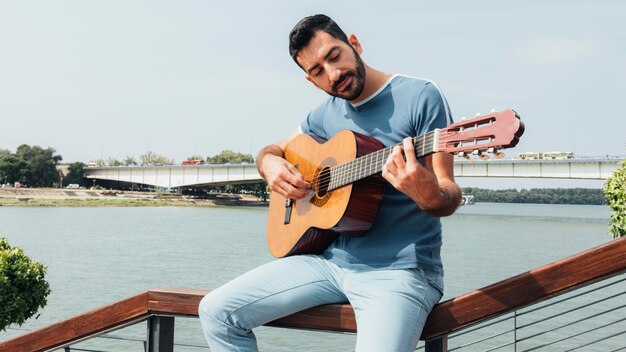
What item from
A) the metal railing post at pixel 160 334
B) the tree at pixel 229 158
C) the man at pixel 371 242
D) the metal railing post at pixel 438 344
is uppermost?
the tree at pixel 229 158

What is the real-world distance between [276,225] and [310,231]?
1.26 ft

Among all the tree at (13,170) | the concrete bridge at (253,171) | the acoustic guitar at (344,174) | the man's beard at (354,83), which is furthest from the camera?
the tree at (13,170)

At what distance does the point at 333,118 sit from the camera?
2.47 meters

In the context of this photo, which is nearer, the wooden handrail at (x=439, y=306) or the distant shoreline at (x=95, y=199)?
the wooden handrail at (x=439, y=306)

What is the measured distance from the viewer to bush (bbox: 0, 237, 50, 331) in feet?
29.0

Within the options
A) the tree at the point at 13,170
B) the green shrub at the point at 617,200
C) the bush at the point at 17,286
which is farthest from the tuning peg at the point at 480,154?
the tree at the point at 13,170

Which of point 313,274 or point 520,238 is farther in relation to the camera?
point 520,238

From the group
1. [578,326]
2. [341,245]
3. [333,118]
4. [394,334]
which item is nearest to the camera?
[394,334]

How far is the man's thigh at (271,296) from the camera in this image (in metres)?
2.09

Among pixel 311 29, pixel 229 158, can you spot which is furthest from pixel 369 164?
pixel 229 158

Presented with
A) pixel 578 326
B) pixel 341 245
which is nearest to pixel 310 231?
pixel 341 245

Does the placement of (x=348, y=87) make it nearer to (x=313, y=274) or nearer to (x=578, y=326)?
(x=313, y=274)

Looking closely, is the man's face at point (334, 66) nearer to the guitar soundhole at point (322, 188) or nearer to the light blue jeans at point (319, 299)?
the guitar soundhole at point (322, 188)

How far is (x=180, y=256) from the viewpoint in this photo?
77.6 ft
